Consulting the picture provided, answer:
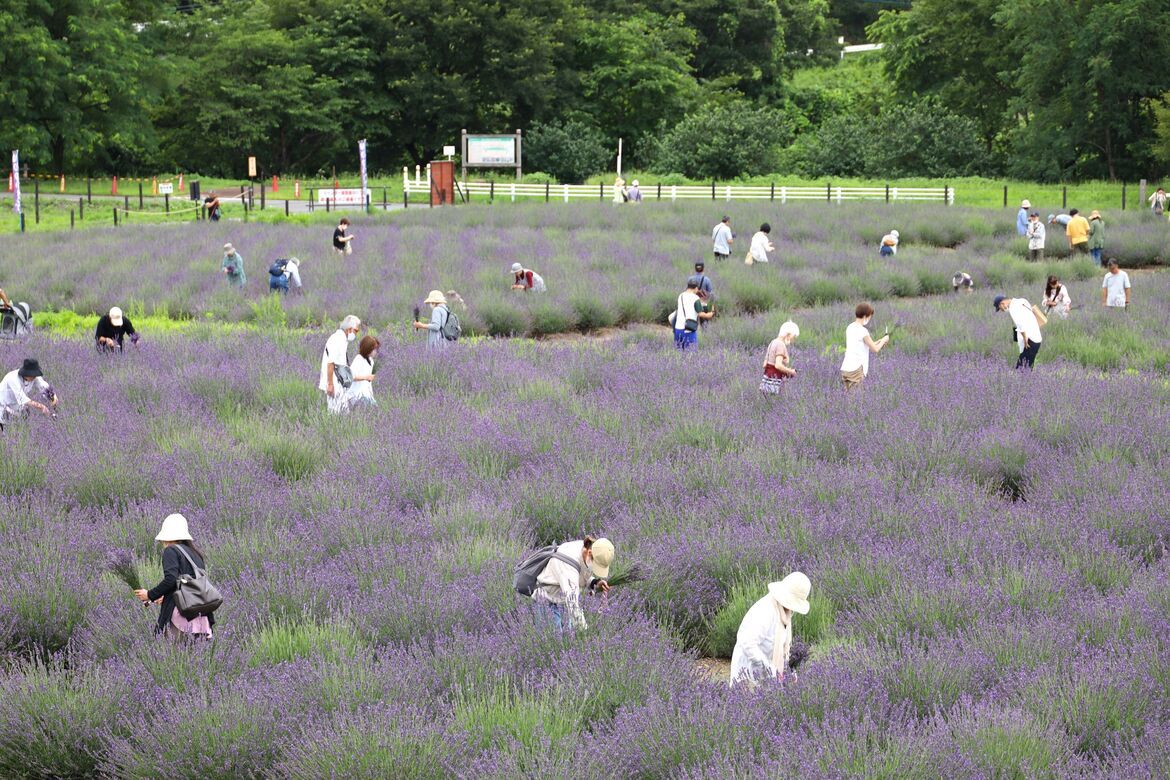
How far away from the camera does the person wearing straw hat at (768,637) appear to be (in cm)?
643

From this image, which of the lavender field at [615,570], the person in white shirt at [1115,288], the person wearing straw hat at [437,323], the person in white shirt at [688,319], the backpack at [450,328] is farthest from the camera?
the person in white shirt at [1115,288]

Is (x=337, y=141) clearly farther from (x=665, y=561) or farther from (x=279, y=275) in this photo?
(x=665, y=561)

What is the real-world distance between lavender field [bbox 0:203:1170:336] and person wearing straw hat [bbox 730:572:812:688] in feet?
46.6

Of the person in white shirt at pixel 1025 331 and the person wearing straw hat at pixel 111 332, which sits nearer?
the person in white shirt at pixel 1025 331

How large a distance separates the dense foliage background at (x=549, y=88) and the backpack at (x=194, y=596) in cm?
4332

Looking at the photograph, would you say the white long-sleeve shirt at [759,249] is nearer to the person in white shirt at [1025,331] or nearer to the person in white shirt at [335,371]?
the person in white shirt at [1025,331]

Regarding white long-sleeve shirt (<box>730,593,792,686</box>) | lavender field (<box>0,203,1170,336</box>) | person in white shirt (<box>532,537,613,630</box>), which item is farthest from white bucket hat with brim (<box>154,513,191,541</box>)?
lavender field (<box>0,203,1170,336</box>)

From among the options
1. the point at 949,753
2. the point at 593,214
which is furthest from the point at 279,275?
the point at 949,753

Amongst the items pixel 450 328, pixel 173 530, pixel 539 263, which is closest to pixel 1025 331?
pixel 450 328

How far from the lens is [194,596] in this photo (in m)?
6.87

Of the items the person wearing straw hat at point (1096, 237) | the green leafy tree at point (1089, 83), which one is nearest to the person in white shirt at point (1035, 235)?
the person wearing straw hat at point (1096, 237)

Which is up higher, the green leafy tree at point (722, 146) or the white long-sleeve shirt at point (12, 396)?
the green leafy tree at point (722, 146)

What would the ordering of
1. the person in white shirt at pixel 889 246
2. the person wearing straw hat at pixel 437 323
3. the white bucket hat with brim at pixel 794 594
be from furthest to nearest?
the person in white shirt at pixel 889 246 < the person wearing straw hat at pixel 437 323 < the white bucket hat with brim at pixel 794 594

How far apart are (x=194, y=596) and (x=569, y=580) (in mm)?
1895
